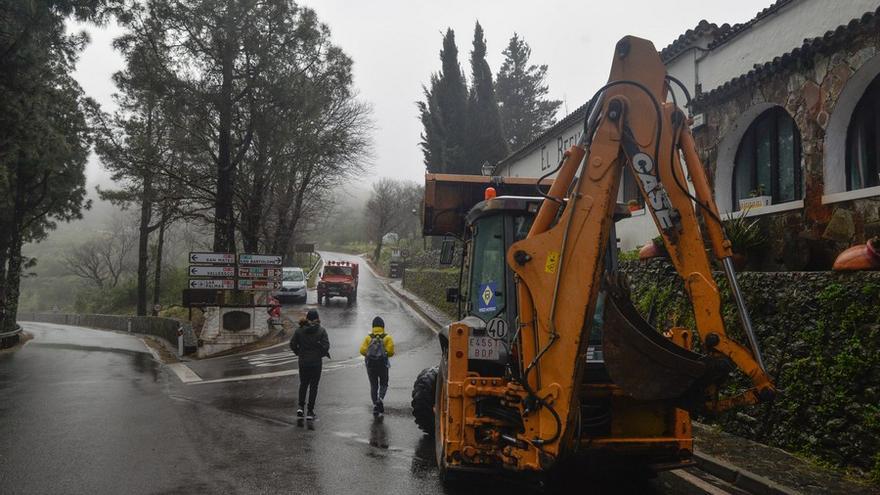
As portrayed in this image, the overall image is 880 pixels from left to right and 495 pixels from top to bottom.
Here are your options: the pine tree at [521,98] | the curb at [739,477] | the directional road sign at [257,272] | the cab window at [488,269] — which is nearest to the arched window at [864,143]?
the curb at [739,477]

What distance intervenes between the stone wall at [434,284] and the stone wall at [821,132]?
49.0ft

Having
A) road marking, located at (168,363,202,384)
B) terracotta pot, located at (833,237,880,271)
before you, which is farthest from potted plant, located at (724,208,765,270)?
road marking, located at (168,363,202,384)

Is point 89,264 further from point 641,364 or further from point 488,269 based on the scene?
point 641,364

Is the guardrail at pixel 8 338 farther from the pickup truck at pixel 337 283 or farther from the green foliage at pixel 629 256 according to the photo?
the green foliage at pixel 629 256

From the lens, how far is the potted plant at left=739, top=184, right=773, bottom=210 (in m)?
10.1

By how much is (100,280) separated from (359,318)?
41082 millimetres

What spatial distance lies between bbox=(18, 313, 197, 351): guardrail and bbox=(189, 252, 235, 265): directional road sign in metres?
2.37

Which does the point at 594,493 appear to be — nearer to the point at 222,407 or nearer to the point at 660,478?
the point at 660,478

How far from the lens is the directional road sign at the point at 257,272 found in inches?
837

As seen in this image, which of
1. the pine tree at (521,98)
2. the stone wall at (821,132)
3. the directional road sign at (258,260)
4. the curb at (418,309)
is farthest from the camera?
the pine tree at (521,98)

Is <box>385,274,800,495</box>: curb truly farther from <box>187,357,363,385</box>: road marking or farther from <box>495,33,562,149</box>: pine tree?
<box>495,33,562,149</box>: pine tree

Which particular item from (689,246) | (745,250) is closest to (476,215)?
(689,246)

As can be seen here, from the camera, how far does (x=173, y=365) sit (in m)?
17.9

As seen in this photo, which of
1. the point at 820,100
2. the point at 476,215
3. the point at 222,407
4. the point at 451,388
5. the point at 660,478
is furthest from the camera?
the point at 222,407
